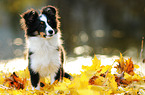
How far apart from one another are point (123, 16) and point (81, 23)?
154 centimetres

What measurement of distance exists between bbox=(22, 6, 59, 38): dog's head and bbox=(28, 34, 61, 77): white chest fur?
0.23ft

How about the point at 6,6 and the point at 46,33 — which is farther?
the point at 6,6

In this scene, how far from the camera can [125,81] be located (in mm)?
1269

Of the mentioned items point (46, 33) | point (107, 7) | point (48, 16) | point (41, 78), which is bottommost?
point (41, 78)

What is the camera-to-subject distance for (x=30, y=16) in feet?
5.29

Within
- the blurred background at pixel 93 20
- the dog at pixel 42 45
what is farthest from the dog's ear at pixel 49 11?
the blurred background at pixel 93 20

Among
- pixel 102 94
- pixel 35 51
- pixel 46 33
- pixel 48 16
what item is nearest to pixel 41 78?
pixel 35 51

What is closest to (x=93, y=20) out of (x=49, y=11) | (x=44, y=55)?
(x=49, y=11)

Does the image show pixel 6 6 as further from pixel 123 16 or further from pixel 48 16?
pixel 48 16

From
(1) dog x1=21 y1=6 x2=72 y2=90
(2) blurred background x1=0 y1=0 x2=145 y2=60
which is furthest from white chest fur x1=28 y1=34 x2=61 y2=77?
(2) blurred background x1=0 y1=0 x2=145 y2=60

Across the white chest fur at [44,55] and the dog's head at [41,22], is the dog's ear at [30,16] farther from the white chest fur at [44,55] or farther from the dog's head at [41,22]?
the white chest fur at [44,55]

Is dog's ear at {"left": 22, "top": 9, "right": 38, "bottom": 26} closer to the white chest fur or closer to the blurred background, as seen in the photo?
the white chest fur

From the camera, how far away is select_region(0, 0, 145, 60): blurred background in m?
5.55

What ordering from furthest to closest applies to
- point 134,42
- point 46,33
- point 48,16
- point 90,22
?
point 90,22 < point 134,42 < point 48,16 < point 46,33
